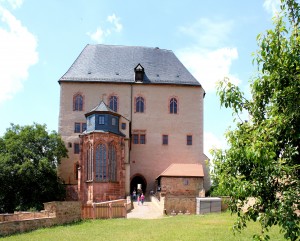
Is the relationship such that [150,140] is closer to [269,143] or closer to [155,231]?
[155,231]

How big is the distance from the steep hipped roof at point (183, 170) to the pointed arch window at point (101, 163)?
19.6 ft

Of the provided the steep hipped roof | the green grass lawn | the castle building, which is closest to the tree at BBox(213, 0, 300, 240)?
the green grass lawn

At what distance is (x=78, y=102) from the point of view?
48.4 metres

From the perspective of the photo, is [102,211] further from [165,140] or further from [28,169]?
[165,140]

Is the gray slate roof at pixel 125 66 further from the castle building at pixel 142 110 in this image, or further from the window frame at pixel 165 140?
the window frame at pixel 165 140

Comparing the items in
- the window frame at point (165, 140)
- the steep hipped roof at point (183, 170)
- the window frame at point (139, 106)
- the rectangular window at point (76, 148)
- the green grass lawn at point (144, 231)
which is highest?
the window frame at point (139, 106)

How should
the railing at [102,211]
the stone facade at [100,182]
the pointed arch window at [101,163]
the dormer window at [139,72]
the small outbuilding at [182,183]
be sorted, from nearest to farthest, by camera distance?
the railing at [102,211]
the stone facade at [100,182]
the pointed arch window at [101,163]
the small outbuilding at [182,183]
the dormer window at [139,72]

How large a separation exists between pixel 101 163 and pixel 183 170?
28.4 feet

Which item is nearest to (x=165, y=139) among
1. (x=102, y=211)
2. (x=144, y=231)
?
(x=102, y=211)

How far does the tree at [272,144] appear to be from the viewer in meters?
8.48

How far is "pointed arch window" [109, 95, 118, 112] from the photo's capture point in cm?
4869

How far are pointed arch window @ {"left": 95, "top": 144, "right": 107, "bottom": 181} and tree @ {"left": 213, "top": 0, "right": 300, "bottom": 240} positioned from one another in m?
31.0

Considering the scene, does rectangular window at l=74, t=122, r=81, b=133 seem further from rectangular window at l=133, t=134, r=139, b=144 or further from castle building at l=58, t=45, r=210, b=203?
rectangular window at l=133, t=134, r=139, b=144

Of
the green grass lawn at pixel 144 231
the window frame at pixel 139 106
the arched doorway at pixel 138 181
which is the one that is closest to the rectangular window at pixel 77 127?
the window frame at pixel 139 106
